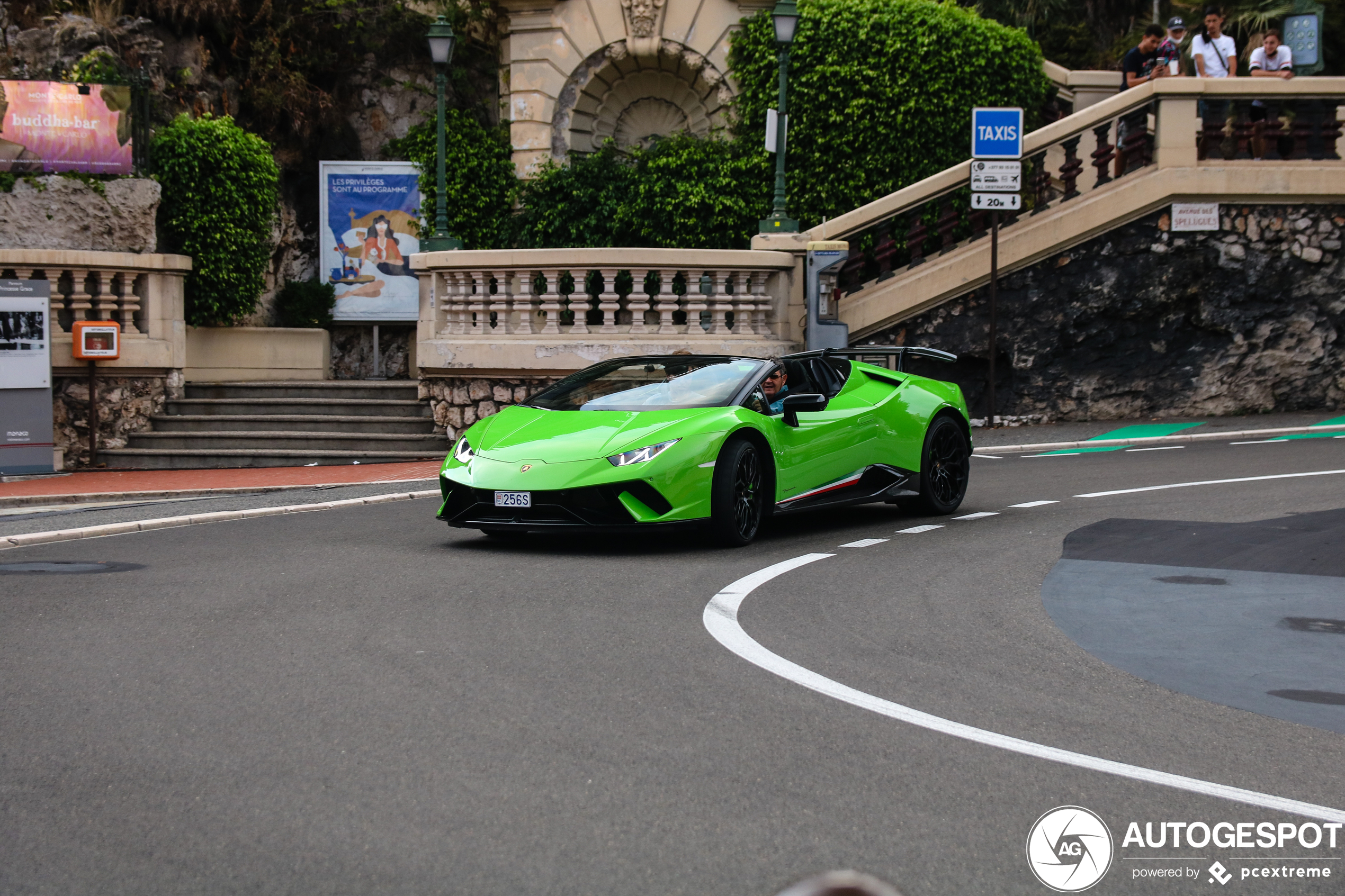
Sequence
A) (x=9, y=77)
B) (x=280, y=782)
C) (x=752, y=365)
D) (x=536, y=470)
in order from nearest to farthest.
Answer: (x=280, y=782)
(x=536, y=470)
(x=752, y=365)
(x=9, y=77)

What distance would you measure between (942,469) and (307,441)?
368 inches

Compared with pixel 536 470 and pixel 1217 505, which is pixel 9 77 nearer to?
pixel 536 470

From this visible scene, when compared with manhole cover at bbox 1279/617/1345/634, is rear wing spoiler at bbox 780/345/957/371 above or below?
above

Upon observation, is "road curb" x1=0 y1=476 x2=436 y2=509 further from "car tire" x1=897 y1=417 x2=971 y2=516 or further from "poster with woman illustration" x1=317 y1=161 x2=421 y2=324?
"poster with woman illustration" x1=317 y1=161 x2=421 y2=324

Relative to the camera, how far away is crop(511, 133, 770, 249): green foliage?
75.2ft

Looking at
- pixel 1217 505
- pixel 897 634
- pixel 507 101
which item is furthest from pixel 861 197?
pixel 897 634

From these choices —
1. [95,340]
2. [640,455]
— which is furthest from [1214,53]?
[95,340]

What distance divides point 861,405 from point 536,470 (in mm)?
2784

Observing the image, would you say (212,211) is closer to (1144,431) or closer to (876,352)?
(876,352)

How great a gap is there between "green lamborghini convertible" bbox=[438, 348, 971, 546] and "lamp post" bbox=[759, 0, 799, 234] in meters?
6.84

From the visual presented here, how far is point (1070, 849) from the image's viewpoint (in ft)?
12.9

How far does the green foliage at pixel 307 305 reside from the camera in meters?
24.0

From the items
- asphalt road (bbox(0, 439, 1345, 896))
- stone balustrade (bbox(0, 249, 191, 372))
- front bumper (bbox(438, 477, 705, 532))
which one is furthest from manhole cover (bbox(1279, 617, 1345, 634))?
stone balustrade (bbox(0, 249, 191, 372))

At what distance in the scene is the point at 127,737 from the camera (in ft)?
16.4
